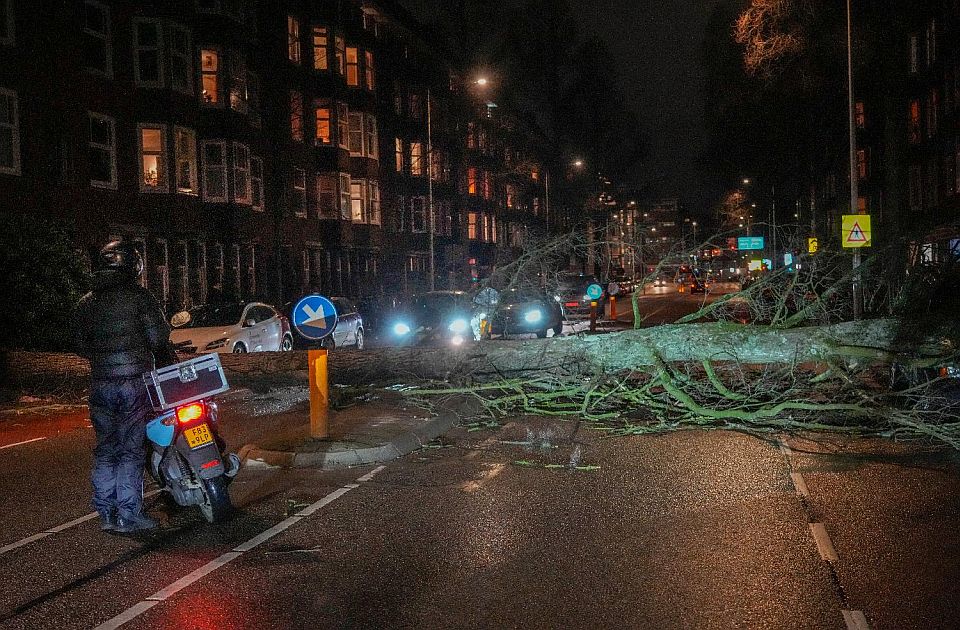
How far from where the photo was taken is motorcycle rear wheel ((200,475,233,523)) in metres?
6.73

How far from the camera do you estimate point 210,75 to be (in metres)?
31.5

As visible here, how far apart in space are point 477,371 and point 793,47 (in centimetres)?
1942

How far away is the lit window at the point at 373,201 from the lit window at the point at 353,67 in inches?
186

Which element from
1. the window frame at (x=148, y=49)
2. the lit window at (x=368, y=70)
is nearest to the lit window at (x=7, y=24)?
the window frame at (x=148, y=49)

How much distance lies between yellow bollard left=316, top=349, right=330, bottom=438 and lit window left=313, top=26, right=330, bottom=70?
3279cm

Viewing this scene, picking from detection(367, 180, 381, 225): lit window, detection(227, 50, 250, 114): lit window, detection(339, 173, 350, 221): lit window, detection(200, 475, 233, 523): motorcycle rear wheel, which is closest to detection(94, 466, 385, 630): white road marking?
detection(200, 475, 233, 523): motorcycle rear wheel

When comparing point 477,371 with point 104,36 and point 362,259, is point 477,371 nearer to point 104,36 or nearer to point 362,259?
point 104,36

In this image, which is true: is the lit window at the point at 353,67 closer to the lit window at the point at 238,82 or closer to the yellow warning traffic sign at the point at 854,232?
the lit window at the point at 238,82

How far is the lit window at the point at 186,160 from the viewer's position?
29.2 meters

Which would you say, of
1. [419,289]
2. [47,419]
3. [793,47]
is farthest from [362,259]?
[47,419]

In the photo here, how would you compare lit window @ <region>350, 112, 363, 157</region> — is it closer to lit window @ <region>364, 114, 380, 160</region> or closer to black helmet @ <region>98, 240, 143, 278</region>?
lit window @ <region>364, 114, 380, 160</region>

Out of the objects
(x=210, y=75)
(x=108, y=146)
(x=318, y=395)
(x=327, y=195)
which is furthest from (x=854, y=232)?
(x=327, y=195)

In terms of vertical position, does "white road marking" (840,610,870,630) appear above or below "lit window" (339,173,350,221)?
below

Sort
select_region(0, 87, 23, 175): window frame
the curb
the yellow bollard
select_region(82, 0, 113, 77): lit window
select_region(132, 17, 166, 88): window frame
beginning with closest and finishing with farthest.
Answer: the curb → the yellow bollard → select_region(0, 87, 23, 175): window frame → select_region(82, 0, 113, 77): lit window → select_region(132, 17, 166, 88): window frame
